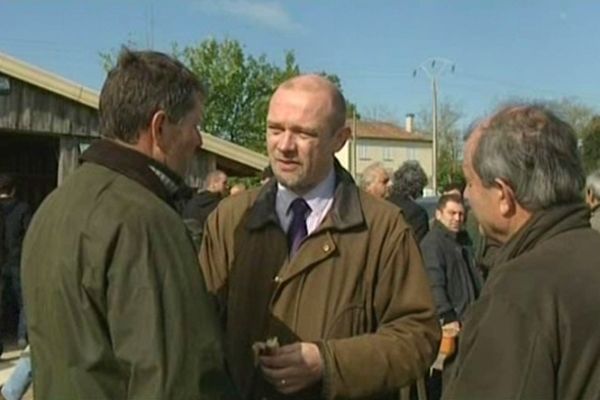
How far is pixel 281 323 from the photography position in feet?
10.2

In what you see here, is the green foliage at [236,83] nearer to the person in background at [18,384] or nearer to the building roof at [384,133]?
the building roof at [384,133]

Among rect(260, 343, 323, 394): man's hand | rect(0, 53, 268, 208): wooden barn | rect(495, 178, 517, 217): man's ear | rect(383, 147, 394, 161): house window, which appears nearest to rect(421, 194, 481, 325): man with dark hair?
rect(260, 343, 323, 394): man's hand

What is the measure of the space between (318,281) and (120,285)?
96 centimetres

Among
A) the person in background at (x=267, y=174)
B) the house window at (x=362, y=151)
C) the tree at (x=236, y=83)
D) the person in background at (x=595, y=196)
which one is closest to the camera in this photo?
the person in background at (x=267, y=174)

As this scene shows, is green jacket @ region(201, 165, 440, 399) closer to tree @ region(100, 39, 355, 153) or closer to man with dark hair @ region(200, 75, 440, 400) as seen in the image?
man with dark hair @ region(200, 75, 440, 400)

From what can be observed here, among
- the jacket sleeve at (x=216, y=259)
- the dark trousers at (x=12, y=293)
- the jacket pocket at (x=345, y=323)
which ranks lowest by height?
the dark trousers at (x=12, y=293)

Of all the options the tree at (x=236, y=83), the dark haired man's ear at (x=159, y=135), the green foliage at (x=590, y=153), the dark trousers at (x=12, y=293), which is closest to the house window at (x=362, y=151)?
the tree at (x=236, y=83)

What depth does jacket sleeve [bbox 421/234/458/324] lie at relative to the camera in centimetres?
625

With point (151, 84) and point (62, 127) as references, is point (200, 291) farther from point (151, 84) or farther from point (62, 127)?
point (62, 127)

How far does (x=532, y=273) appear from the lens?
2.15 metres

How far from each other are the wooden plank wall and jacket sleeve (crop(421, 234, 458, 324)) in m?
6.05

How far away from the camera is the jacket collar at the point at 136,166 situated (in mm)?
2439

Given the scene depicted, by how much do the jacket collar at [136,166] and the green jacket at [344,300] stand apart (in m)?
0.68

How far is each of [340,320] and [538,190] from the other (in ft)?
3.21
